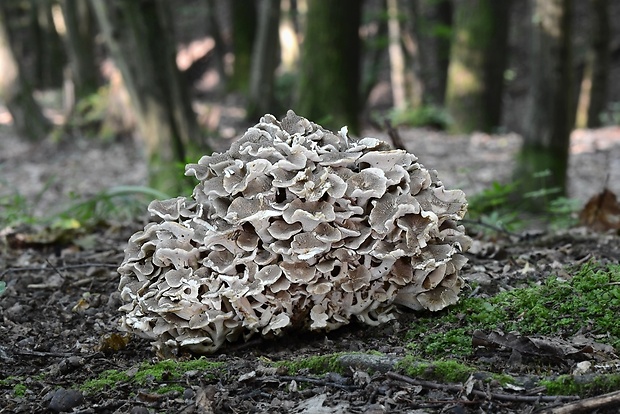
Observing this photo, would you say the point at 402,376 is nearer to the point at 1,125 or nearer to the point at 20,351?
the point at 20,351

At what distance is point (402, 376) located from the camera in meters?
2.98

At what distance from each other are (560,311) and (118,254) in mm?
3353

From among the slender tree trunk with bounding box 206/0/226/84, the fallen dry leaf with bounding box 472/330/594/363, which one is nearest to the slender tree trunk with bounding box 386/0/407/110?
the slender tree trunk with bounding box 206/0/226/84

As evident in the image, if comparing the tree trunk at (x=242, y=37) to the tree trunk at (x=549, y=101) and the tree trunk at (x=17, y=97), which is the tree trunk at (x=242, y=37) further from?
the tree trunk at (x=549, y=101)

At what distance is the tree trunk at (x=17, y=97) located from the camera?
15.7 meters

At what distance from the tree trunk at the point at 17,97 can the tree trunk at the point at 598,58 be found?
1326 centimetres

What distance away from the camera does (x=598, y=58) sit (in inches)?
672

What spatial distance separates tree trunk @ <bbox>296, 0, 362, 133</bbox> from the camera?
1119 cm

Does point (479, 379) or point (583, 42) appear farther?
point (583, 42)

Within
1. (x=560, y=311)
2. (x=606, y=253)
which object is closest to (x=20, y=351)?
(x=560, y=311)

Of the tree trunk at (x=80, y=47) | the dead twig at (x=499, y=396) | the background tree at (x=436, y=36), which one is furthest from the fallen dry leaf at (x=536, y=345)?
the tree trunk at (x=80, y=47)

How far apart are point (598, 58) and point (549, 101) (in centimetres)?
987

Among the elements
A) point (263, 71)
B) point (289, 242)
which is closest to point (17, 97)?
point (263, 71)

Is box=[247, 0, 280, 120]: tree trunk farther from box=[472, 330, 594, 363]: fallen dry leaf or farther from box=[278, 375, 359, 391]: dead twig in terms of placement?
box=[278, 375, 359, 391]: dead twig
